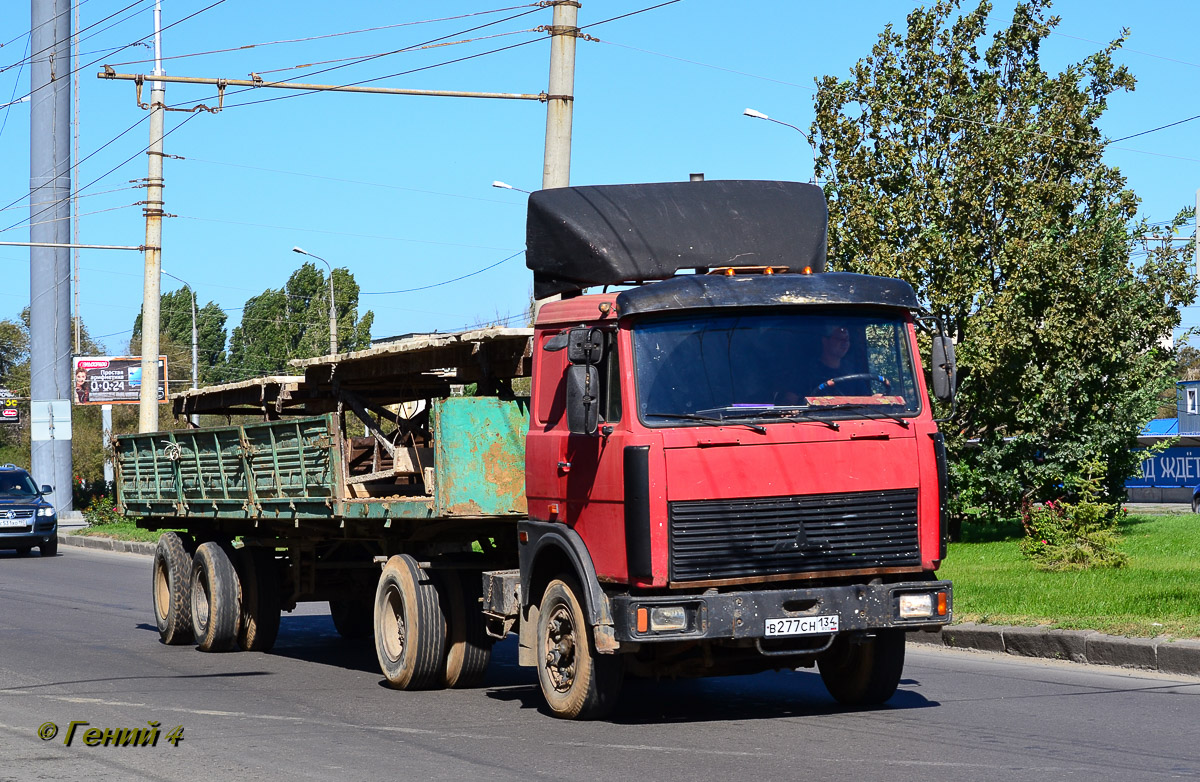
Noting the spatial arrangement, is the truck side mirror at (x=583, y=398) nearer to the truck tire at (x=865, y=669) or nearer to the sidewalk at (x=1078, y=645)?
the truck tire at (x=865, y=669)

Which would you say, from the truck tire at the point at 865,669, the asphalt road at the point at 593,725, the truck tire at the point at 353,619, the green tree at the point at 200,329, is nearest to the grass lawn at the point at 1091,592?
the asphalt road at the point at 593,725

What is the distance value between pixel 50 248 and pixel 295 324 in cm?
4068

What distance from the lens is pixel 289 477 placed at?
36.8 feet

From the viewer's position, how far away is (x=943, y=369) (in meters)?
8.12

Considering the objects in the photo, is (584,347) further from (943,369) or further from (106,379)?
(106,379)

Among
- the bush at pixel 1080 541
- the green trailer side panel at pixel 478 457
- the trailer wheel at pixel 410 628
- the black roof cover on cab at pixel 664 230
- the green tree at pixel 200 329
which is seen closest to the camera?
the green trailer side panel at pixel 478 457

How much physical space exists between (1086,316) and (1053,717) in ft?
47.3

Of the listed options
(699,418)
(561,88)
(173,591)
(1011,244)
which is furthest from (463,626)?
(1011,244)

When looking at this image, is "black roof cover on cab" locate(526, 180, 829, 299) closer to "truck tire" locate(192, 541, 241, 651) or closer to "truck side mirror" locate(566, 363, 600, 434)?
"truck side mirror" locate(566, 363, 600, 434)

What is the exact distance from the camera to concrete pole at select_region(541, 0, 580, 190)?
1468cm

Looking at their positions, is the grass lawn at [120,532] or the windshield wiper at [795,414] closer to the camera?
the windshield wiper at [795,414]

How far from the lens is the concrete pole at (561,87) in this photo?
1468 cm

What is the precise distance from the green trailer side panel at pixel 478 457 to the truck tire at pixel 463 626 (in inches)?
32.6

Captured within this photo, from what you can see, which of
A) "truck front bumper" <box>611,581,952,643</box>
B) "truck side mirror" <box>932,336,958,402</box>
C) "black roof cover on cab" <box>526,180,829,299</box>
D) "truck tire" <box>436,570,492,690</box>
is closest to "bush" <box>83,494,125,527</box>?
"truck tire" <box>436,570,492,690</box>
